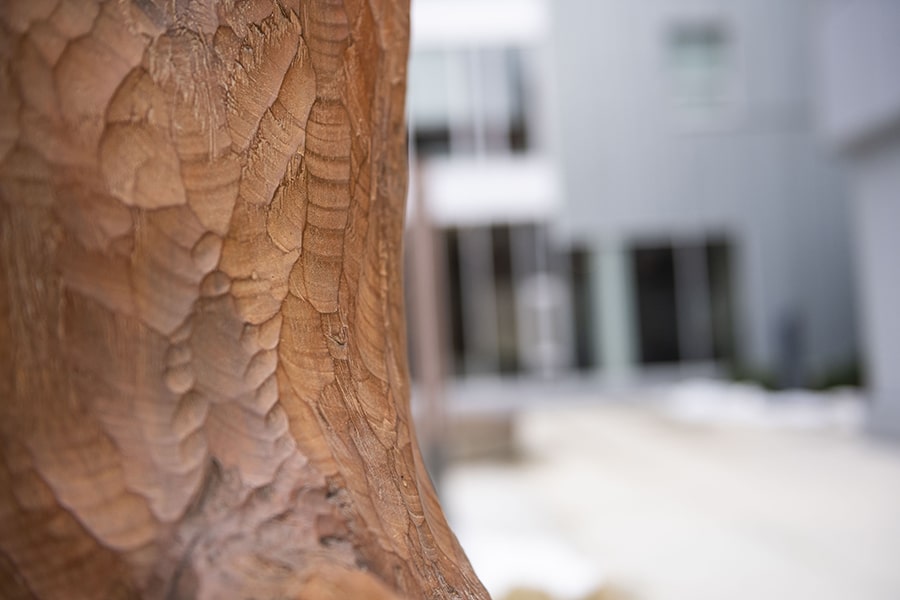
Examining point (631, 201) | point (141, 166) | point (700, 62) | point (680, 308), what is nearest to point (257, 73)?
point (141, 166)

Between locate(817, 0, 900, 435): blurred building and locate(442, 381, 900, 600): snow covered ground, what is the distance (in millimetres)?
851

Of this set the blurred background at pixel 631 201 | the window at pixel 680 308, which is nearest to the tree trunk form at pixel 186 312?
the blurred background at pixel 631 201

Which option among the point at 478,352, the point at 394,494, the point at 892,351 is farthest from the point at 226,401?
the point at 478,352

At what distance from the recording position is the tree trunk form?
742 mm

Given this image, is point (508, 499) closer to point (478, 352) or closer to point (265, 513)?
point (265, 513)

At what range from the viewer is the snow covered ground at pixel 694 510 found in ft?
14.4

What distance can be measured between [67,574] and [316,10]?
53 cm

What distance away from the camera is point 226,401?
0.84 metres

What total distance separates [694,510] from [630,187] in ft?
38.5

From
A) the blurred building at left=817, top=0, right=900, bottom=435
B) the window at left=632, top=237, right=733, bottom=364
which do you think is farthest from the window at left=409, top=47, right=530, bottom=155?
the blurred building at left=817, top=0, right=900, bottom=435

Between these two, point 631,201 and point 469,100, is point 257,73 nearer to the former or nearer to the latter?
point 631,201

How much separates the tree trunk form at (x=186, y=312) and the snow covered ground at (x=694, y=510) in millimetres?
2971

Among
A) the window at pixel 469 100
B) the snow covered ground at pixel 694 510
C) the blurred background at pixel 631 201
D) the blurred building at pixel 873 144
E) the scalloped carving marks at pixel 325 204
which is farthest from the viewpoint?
the window at pixel 469 100

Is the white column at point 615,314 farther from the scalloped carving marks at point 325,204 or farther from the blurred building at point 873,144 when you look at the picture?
the scalloped carving marks at point 325,204
